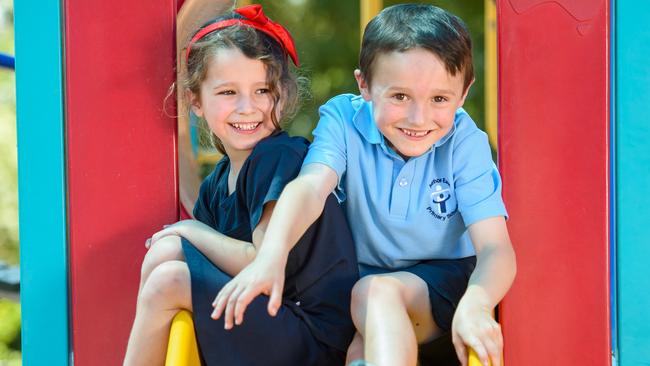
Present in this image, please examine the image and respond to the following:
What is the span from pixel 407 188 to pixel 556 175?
28cm

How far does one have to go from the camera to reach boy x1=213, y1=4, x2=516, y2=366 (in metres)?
1.43

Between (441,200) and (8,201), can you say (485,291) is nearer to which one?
(441,200)

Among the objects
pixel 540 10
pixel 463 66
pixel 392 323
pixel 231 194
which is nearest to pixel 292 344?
pixel 392 323

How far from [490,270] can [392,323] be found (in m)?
0.23

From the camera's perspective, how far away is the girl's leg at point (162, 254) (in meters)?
1.51

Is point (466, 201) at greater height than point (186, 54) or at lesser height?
lesser

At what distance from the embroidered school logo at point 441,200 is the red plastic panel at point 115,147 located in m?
0.51

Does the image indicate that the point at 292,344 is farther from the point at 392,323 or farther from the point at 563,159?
the point at 563,159

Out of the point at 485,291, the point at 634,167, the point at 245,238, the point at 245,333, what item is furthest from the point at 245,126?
the point at 634,167

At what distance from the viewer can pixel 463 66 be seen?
1547mm

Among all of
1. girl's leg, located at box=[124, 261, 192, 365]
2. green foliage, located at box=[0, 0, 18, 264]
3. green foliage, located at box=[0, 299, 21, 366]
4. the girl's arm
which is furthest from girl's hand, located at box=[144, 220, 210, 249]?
green foliage, located at box=[0, 0, 18, 264]

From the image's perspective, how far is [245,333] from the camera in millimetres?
1412

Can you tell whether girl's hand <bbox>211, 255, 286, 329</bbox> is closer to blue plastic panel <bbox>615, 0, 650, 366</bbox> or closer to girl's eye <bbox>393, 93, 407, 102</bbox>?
girl's eye <bbox>393, 93, 407, 102</bbox>

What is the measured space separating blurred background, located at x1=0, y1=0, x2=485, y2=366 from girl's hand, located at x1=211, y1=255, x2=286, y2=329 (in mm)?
3021
